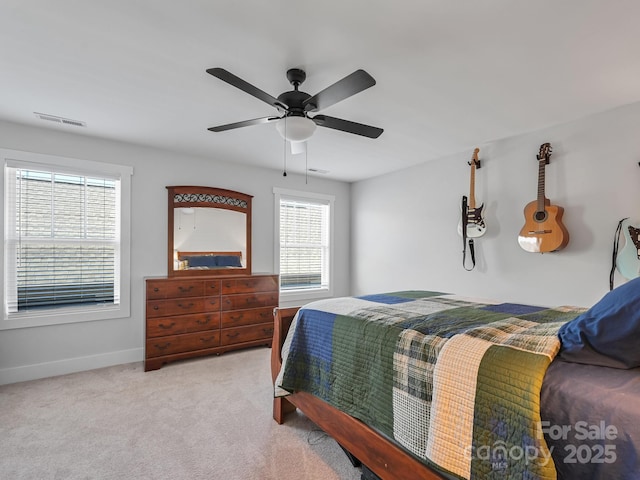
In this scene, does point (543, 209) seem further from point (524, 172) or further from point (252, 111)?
point (252, 111)

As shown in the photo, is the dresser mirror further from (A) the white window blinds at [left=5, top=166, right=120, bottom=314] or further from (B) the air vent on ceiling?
(B) the air vent on ceiling

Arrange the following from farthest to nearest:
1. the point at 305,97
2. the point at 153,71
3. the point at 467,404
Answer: the point at 153,71, the point at 305,97, the point at 467,404

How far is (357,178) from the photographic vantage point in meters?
5.34

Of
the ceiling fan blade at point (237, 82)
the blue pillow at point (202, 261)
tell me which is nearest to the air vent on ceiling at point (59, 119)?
the blue pillow at point (202, 261)

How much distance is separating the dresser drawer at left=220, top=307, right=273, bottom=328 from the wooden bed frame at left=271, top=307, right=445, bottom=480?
1762 mm

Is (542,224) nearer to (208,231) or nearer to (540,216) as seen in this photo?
(540,216)

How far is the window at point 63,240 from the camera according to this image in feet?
10.5

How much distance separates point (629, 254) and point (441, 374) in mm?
2476

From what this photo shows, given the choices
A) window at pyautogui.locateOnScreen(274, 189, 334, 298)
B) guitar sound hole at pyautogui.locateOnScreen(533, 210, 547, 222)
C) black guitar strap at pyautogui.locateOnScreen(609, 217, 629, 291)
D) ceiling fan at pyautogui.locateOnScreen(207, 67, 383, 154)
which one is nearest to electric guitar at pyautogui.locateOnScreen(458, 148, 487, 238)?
guitar sound hole at pyautogui.locateOnScreen(533, 210, 547, 222)

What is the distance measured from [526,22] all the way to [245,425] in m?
3.01

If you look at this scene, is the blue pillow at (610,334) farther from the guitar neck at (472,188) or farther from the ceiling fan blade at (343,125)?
the guitar neck at (472,188)

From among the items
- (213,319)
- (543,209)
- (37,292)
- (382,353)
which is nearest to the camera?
(382,353)

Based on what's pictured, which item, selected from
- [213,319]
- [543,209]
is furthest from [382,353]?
[213,319]

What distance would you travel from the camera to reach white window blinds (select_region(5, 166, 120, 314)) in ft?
10.5
